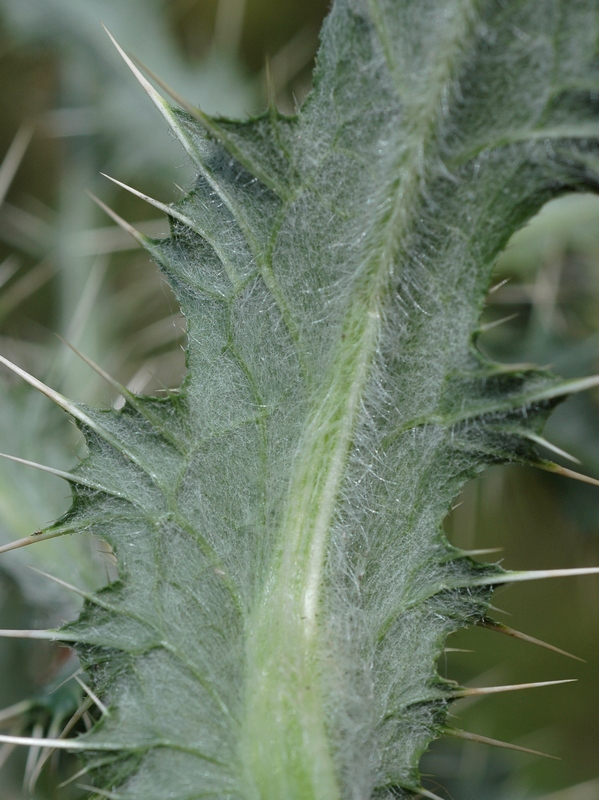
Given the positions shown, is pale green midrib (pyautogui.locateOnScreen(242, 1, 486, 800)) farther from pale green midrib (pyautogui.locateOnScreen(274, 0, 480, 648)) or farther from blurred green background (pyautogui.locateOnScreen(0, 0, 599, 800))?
blurred green background (pyautogui.locateOnScreen(0, 0, 599, 800))

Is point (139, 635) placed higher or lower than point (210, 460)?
lower

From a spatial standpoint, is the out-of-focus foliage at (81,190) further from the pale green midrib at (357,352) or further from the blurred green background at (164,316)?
the pale green midrib at (357,352)

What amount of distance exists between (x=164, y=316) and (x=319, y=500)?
5.66 feet

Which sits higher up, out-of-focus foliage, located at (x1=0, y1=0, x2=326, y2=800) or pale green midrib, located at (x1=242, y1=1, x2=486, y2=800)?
out-of-focus foliage, located at (x1=0, y1=0, x2=326, y2=800)

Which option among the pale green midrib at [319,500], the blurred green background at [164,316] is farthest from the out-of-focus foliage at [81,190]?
the pale green midrib at [319,500]

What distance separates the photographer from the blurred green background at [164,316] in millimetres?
1490

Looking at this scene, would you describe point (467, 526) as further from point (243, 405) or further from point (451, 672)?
point (243, 405)

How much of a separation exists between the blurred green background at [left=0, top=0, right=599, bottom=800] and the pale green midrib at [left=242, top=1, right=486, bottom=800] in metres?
0.64

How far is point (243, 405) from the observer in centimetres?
86

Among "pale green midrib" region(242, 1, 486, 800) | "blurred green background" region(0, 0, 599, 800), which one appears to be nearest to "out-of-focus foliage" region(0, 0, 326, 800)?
"blurred green background" region(0, 0, 599, 800)

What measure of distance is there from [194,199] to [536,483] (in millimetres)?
1639

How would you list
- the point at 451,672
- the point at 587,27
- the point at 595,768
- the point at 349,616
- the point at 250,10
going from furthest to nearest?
the point at 250,10 < the point at 595,768 < the point at 451,672 < the point at 349,616 < the point at 587,27

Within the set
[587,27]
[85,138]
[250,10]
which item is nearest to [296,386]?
[587,27]

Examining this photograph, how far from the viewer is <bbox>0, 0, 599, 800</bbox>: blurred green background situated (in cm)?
149
